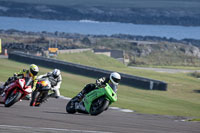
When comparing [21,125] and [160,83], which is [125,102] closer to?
[160,83]

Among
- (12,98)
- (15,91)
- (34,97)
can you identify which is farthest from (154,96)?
(12,98)

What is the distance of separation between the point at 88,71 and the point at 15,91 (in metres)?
25.3

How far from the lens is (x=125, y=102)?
2525 centimetres

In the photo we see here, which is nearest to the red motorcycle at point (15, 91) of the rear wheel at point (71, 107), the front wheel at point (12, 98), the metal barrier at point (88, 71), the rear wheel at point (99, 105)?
the front wheel at point (12, 98)

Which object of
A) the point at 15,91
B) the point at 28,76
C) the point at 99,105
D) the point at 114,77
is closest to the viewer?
the point at 114,77

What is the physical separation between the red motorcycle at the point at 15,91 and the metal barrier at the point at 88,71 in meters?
21.3

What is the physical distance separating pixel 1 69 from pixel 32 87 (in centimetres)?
2183

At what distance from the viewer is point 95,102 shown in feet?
44.0

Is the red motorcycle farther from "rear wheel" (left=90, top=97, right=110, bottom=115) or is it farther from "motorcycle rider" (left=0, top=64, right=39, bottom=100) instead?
"rear wheel" (left=90, top=97, right=110, bottom=115)

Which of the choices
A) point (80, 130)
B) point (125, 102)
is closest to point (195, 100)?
point (125, 102)

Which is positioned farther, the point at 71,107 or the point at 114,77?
the point at 71,107

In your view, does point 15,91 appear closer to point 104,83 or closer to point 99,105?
point 99,105

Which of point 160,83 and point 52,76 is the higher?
point 52,76

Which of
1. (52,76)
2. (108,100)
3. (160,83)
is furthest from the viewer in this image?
(160,83)
